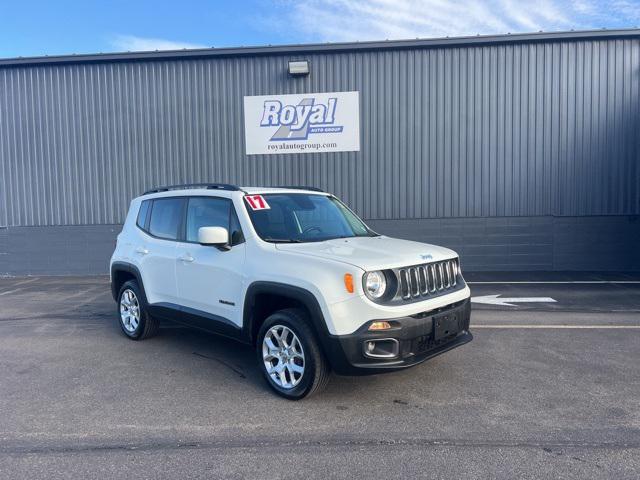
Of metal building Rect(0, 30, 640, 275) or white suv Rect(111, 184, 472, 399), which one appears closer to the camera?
white suv Rect(111, 184, 472, 399)

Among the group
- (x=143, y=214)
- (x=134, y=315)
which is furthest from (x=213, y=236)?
(x=134, y=315)

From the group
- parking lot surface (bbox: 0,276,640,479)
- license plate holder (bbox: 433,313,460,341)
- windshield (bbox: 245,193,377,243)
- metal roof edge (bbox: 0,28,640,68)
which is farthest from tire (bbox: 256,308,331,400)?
metal roof edge (bbox: 0,28,640,68)

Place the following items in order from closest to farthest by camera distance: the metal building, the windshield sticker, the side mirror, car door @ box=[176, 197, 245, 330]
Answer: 1. the side mirror
2. car door @ box=[176, 197, 245, 330]
3. the windshield sticker
4. the metal building

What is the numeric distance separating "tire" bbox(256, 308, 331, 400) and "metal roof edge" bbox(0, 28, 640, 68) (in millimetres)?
10341

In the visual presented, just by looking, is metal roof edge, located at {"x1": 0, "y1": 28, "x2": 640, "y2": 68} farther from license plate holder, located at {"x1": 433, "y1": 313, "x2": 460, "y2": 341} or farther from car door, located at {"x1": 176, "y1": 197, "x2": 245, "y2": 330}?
license plate holder, located at {"x1": 433, "y1": 313, "x2": 460, "y2": 341}

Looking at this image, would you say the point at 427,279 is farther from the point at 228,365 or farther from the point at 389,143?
the point at 389,143

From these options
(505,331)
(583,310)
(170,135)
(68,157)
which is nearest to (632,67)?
(583,310)

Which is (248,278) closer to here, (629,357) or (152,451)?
(152,451)

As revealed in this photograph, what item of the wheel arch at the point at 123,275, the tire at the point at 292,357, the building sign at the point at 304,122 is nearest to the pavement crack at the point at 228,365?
the tire at the point at 292,357

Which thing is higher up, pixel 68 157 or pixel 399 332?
pixel 68 157

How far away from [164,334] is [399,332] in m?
3.87

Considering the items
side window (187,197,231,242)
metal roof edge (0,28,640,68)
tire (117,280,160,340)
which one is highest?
metal roof edge (0,28,640,68)

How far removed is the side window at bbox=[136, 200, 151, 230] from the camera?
6.05m

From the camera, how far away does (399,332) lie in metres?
3.77
